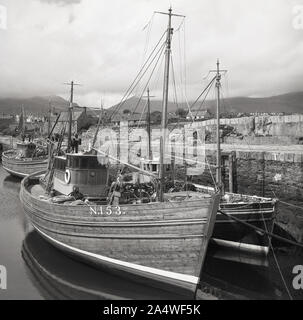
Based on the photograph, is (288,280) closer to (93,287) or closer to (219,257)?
(219,257)

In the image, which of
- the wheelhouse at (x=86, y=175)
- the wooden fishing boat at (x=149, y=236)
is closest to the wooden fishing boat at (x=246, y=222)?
the wooden fishing boat at (x=149, y=236)

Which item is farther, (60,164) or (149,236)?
(60,164)

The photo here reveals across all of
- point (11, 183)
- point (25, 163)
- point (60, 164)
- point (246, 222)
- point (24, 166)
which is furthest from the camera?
point (24, 166)

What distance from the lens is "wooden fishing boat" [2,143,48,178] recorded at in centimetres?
3859

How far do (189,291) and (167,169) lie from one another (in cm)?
1343

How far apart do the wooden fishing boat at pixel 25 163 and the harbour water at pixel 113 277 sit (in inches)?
831

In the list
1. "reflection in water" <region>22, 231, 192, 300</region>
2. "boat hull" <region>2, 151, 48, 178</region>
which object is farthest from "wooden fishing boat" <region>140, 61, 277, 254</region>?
"boat hull" <region>2, 151, 48, 178</region>

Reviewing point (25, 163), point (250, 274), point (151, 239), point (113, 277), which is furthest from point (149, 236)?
point (25, 163)

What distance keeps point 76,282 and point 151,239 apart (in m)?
3.50

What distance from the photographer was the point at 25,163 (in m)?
39.6

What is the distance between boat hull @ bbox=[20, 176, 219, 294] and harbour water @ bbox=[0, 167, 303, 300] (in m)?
0.57

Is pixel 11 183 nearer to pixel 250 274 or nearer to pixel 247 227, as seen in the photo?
pixel 247 227

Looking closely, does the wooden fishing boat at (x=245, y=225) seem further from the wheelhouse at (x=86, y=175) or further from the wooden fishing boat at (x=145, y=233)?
the wheelhouse at (x=86, y=175)

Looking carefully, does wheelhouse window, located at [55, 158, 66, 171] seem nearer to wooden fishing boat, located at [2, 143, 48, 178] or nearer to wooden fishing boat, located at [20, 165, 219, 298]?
wooden fishing boat, located at [20, 165, 219, 298]
